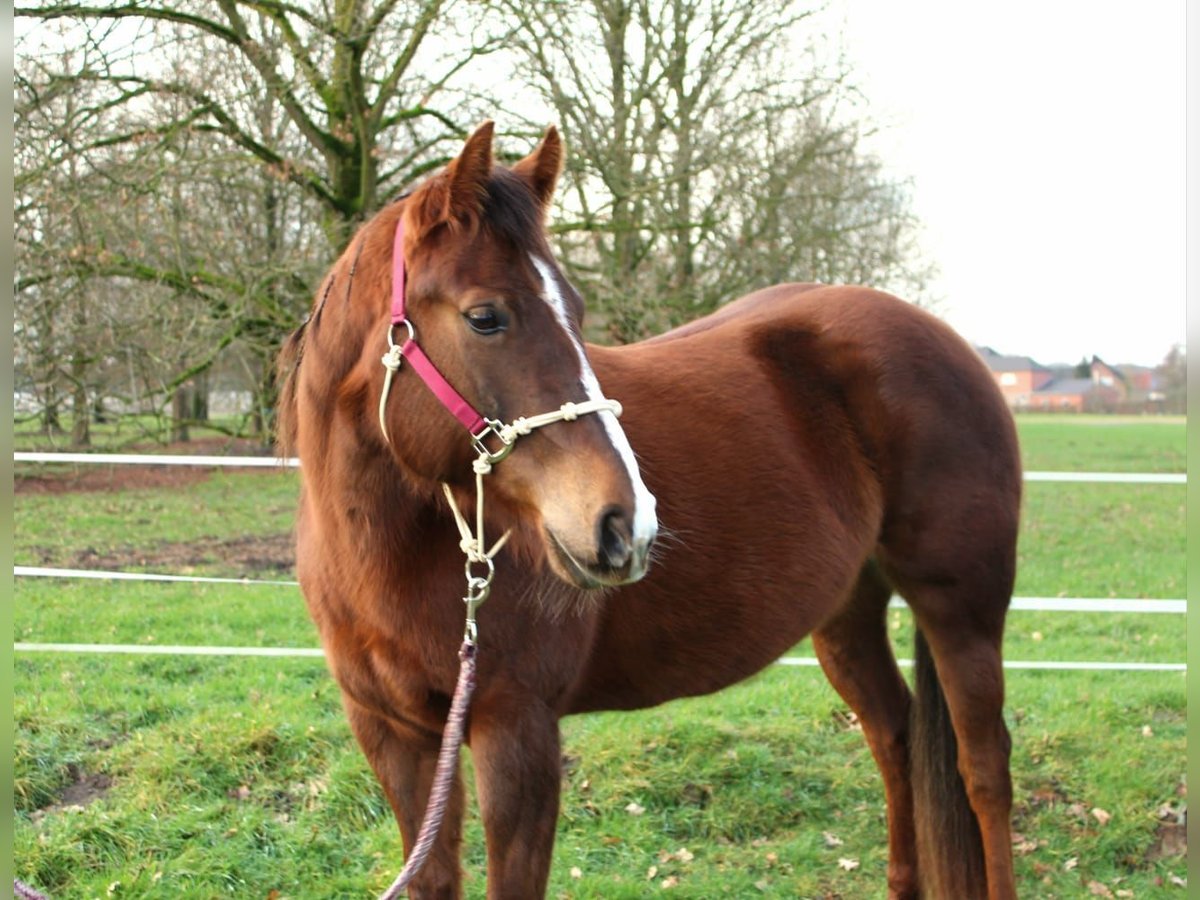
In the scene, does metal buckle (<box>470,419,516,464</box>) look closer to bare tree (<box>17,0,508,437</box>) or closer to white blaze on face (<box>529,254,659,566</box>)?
white blaze on face (<box>529,254,659,566</box>)

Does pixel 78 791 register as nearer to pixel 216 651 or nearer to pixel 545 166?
pixel 216 651

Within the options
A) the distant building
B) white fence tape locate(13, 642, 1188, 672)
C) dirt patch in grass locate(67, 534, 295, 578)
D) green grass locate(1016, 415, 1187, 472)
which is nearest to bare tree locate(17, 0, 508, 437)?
dirt patch in grass locate(67, 534, 295, 578)

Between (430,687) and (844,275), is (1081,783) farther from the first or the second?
(844,275)

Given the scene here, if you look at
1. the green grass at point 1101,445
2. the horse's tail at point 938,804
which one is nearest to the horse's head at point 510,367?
the horse's tail at point 938,804

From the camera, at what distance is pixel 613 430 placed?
1940 millimetres

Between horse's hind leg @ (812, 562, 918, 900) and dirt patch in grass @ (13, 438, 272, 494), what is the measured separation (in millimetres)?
9042

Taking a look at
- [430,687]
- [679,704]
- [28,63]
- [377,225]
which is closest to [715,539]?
[430,687]

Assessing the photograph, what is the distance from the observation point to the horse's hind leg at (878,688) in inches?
142

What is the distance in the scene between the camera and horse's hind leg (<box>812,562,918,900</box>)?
142 inches

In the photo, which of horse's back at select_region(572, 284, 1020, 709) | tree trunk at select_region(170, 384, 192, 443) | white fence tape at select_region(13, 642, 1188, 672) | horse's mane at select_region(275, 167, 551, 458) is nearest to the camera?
horse's mane at select_region(275, 167, 551, 458)

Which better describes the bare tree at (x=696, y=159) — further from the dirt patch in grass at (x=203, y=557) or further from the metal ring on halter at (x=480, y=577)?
the metal ring on halter at (x=480, y=577)

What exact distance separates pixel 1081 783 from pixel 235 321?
7601 mm

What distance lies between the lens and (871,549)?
317 cm

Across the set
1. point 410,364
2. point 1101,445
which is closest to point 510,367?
point 410,364
